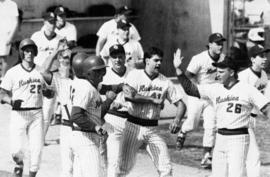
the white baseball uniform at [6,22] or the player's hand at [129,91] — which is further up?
the white baseball uniform at [6,22]

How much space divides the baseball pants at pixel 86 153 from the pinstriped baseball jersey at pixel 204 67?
394cm

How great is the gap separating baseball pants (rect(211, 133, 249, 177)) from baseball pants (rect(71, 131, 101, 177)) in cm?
154

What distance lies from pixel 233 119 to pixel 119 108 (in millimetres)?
1653

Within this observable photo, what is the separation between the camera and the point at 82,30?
71.0 feet

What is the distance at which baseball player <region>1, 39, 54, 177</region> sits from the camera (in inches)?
458

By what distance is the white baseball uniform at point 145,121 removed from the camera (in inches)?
A: 439

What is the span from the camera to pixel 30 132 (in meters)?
11.7

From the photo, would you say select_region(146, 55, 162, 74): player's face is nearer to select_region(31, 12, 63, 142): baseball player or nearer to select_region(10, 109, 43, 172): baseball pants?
select_region(10, 109, 43, 172): baseball pants

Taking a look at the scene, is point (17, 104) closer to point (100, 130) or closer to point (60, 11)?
point (100, 130)

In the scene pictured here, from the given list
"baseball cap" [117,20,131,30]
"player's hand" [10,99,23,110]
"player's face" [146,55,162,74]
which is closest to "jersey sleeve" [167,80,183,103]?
"player's face" [146,55,162,74]

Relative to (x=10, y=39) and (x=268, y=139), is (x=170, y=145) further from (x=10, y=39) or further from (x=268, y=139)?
(x=10, y=39)

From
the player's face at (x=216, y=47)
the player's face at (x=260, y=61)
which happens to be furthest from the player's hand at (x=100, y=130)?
the player's face at (x=216, y=47)

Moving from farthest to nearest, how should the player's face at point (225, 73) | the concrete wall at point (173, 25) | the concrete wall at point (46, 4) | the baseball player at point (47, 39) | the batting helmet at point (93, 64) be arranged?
the concrete wall at point (46, 4) → the concrete wall at point (173, 25) → the baseball player at point (47, 39) → the player's face at point (225, 73) → the batting helmet at point (93, 64)

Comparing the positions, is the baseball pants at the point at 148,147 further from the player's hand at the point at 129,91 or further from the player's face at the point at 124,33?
the player's face at the point at 124,33
